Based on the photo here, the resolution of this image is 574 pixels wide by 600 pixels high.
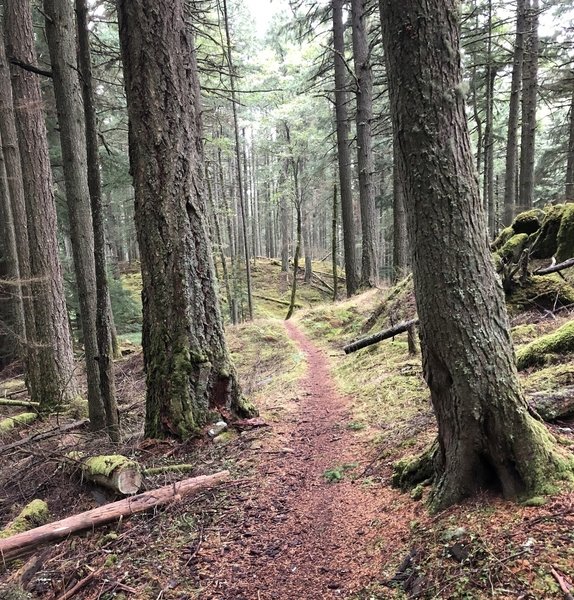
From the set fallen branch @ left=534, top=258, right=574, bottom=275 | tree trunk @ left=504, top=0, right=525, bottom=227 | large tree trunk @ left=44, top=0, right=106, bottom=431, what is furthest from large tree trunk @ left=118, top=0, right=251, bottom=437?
tree trunk @ left=504, top=0, right=525, bottom=227

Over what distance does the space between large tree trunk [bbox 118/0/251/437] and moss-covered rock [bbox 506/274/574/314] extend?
473cm

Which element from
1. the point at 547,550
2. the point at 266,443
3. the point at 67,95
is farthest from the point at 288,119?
the point at 547,550

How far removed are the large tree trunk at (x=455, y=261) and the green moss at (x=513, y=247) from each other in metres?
5.37

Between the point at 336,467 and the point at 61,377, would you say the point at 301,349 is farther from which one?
the point at 336,467

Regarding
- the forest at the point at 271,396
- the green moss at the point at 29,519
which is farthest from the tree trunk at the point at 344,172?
the green moss at the point at 29,519

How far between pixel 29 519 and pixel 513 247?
7.93m

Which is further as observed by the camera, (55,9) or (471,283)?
(55,9)

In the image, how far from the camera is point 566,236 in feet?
23.6

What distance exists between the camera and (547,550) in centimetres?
214

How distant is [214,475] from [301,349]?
801cm

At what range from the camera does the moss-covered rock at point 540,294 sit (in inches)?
249

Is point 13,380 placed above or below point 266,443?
below

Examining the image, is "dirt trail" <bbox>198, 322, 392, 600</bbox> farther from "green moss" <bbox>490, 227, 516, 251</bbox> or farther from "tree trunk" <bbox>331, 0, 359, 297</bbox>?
"tree trunk" <bbox>331, 0, 359, 297</bbox>

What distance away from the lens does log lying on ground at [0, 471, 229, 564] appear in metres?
3.26
